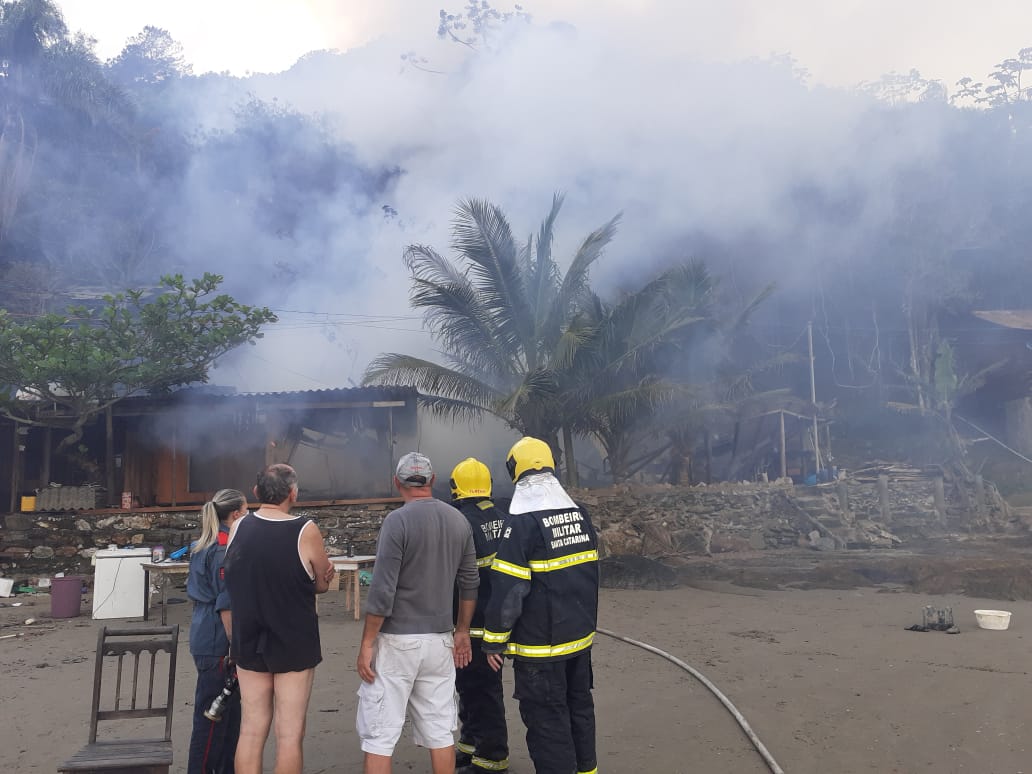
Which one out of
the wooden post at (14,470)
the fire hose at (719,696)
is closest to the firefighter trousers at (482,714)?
the fire hose at (719,696)

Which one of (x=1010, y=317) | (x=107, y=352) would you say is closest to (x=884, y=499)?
(x=1010, y=317)

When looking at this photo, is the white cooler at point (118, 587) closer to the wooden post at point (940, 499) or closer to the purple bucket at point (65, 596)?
the purple bucket at point (65, 596)

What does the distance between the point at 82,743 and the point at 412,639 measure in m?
2.62

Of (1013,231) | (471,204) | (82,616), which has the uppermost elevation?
(1013,231)

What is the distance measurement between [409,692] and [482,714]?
2.46 ft

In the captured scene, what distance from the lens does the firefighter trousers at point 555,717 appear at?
3.72 meters

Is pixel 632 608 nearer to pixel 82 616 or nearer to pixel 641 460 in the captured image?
pixel 82 616

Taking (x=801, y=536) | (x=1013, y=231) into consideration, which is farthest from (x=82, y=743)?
(x=1013, y=231)

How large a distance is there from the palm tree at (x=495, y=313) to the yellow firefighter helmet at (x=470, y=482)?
29.9 ft

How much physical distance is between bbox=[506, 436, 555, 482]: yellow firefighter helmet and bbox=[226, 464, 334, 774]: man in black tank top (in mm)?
1025

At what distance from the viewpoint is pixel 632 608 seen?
966 cm

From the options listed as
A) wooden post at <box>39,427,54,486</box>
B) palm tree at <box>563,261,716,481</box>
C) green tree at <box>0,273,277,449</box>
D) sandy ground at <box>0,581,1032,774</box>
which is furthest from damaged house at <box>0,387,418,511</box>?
sandy ground at <box>0,581,1032,774</box>

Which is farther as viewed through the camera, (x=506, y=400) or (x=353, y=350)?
(x=353, y=350)

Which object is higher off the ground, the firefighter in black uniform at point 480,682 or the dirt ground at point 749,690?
the firefighter in black uniform at point 480,682
